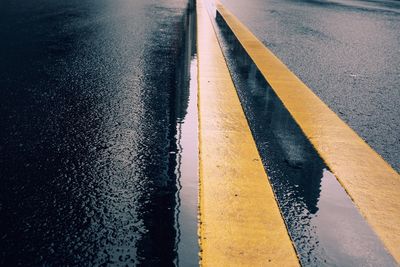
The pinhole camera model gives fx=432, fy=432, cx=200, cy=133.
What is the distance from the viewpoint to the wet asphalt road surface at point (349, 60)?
8.08 feet

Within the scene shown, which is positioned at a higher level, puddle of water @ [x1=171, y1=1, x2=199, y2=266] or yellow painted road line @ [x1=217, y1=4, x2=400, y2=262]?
puddle of water @ [x1=171, y1=1, x2=199, y2=266]

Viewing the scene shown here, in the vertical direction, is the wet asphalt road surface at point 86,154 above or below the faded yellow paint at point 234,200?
above

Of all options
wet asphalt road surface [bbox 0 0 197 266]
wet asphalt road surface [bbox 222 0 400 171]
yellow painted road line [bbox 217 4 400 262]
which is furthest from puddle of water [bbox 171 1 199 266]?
wet asphalt road surface [bbox 222 0 400 171]

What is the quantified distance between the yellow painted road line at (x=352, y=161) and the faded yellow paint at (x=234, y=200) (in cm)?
32

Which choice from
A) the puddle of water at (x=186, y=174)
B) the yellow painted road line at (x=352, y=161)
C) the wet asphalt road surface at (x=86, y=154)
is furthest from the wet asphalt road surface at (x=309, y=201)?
the wet asphalt road surface at (x=86, y=154)

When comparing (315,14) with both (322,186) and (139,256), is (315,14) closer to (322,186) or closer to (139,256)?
(322,186)

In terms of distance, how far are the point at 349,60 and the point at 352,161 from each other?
8.83 feet

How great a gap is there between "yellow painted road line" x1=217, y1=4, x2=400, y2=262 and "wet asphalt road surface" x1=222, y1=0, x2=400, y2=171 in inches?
3.3

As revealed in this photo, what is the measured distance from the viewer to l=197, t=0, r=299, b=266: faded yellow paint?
123 centimetres

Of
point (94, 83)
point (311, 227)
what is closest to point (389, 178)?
point (311, 227)

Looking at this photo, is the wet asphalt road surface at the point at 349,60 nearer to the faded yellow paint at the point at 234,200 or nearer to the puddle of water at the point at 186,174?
the faded yellow paint at the point at 234,200

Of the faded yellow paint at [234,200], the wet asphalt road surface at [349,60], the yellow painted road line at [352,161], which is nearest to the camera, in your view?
the faded yellow paint at [234,200]

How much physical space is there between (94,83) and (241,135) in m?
1.32

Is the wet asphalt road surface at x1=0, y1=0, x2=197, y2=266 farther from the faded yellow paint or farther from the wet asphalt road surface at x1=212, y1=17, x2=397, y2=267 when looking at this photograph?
the wet asphalt road surface at x1=212, y1=17, x2=397, y2=267
